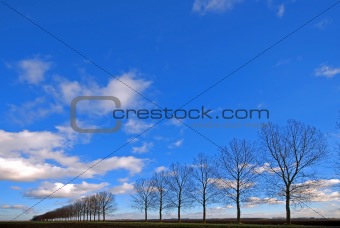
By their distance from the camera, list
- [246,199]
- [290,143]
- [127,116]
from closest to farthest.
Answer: [127,116] < [290,143] < [246,199]

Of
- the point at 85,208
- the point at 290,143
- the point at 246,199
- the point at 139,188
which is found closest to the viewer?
the point at 290,143

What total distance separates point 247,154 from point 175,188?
53.6 feet

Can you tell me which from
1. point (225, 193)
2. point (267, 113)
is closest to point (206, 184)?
point (225, 193)

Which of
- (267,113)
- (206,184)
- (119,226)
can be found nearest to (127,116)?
(267,113)

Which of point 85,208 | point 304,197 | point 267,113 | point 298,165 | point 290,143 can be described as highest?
point 267,113

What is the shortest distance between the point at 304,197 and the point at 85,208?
83.3 m

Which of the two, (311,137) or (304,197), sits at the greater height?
(311,137)

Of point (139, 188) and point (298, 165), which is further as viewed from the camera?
point (139, 188)

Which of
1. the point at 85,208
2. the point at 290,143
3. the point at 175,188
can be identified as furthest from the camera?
the point at 85,208

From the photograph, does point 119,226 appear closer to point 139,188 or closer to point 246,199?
point 246,199

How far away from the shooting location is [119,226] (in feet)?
129

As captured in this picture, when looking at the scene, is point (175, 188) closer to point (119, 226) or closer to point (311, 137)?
point (119, 226)

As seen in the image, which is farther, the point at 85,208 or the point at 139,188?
the point at 85,208

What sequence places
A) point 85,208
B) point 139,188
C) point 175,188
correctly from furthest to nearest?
point 85,208 → point 139,188 → point 175,188
